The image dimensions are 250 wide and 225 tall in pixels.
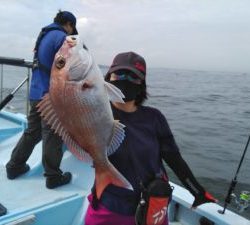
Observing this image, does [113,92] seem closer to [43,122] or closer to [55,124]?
[55,124]

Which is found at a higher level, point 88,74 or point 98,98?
point 88,74

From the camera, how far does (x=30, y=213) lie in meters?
3.21

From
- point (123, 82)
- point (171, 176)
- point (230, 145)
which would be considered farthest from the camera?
point (230, 145)

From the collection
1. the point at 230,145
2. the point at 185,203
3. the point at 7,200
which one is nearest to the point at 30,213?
the point at 7,200

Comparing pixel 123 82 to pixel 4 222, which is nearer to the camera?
pixel 123 82

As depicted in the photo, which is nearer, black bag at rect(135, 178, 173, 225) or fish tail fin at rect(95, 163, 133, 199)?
fish tail fin at rect(95, 163, 133, 199)

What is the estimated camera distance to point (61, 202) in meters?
3.53

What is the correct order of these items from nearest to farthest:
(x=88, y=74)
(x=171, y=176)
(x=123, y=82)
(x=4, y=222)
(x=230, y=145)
→ (x=88, y=74)
(x=123, y=82)
(x=4, y=222)
(x=171, y=176)
(x=230, y=145)

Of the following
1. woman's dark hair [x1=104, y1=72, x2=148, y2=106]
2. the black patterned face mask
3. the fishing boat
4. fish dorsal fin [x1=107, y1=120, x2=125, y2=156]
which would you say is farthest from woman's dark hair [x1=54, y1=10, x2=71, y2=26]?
fish dorsal fin [x1=107, y1=120, x2=125, y2=156]

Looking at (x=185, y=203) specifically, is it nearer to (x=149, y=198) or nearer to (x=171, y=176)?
(x=149, y=198)

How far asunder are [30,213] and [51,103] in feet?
5.53

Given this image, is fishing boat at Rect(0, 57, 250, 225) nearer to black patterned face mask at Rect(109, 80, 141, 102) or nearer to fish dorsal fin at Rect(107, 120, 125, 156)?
fish dorsal fin at Rect(107, 120, 125, 156)

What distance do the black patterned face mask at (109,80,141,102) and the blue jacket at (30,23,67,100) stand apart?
1.55 metres

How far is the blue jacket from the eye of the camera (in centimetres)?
373
